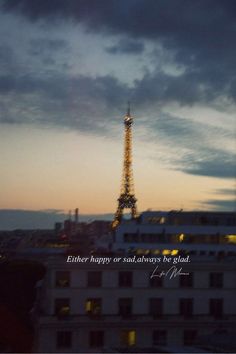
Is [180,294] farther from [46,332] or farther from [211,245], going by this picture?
[211,245]

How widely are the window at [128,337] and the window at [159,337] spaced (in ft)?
1.77

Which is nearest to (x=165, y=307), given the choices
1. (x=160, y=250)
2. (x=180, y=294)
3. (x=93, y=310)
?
(x=180, y=294)

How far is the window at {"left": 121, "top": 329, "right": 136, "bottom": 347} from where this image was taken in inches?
692

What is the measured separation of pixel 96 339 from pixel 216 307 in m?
3.56

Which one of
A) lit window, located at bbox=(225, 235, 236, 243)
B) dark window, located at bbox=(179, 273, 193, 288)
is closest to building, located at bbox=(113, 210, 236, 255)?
lit window, located at bbox=(225, 235, 236, 243)

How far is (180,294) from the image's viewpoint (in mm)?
18422

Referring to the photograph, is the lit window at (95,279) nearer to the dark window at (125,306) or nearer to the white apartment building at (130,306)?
the white apartment building at (130,306)

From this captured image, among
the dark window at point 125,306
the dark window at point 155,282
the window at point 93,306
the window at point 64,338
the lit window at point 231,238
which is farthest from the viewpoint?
the lit window at point 231,238

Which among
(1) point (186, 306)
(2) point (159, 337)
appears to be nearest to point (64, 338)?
(2) point (159, 337)

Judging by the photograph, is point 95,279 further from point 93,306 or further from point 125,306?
point 125,306

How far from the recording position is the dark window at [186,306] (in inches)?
721

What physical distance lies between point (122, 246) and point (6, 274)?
26.4 ft

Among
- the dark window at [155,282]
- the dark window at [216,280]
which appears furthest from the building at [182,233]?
the dark window at [155,282]

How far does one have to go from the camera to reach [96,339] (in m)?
17.5
